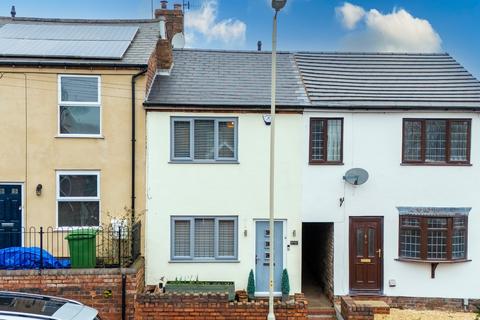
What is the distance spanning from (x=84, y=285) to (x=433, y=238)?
977cm

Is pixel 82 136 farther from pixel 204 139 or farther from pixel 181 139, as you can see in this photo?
pixel 204 139

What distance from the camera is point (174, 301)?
9.77m

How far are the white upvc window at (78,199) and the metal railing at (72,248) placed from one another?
1.18ft

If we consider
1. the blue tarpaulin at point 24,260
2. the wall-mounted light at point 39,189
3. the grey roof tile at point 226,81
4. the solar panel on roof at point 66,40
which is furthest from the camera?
the grey roof tile at point 226,81

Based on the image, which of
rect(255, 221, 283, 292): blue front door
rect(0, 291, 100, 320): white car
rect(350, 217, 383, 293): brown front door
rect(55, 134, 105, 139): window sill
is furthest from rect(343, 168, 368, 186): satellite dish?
rect(0, 291, 100, 320): white car

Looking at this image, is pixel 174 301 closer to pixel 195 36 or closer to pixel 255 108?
pixel 255 108

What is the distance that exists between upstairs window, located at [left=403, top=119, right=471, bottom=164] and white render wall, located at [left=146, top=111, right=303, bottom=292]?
11.1ft

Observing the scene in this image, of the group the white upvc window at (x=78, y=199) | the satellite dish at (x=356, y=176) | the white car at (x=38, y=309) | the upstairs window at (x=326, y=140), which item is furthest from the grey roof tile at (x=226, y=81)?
the white car at (x=38, y=309)

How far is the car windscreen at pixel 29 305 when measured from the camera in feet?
17.6

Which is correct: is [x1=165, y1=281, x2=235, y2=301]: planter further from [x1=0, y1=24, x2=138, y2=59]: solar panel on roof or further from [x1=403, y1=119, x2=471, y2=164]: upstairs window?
[x1=0, y1=24, x2=138, y2=59]: solar panel on roof

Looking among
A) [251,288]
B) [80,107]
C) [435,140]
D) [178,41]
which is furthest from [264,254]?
[178,41]

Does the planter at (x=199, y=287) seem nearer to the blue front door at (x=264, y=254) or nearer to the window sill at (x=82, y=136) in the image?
the blue front door at (x=264, y=254)

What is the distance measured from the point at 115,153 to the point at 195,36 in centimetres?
1040

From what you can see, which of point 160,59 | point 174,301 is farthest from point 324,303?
point 160,59
